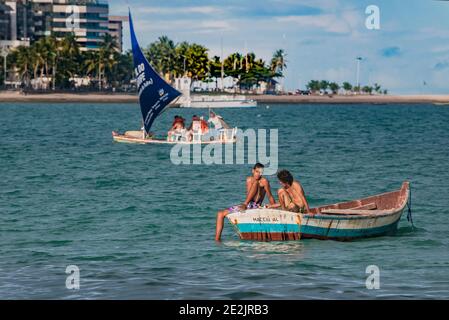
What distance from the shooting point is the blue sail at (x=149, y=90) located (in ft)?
228

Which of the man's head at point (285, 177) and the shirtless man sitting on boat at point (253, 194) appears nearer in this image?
the man's head at point (285, 177)

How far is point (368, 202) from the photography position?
30.7 meters

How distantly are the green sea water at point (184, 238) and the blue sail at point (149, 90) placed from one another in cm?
500

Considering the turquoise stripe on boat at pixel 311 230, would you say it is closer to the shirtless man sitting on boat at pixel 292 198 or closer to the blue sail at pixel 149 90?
the shirtless man sitting on boat at pixel 292 198

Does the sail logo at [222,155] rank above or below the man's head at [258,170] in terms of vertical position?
below

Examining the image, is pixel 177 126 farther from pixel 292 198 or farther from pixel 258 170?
pixel 258 170

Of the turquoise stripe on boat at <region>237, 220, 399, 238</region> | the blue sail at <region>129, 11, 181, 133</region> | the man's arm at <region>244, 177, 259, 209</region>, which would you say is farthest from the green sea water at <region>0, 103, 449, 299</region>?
the blue sail at <region>129, 11, 181, 133</region>

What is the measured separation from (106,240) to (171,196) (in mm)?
14254

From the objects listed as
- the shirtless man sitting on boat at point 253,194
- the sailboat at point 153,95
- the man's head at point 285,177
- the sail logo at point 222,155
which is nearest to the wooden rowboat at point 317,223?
the shirtless man sitting on boat at point 253,194

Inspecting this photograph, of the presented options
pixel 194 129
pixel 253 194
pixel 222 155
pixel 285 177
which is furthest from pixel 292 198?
pixel 222 155

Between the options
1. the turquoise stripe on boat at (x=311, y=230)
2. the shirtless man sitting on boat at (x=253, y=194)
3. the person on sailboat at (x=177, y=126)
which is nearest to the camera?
the turquoise stripe on boat at (x=311, y=230)

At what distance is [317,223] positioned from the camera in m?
26.8

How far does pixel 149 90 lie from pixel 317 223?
144 feet
